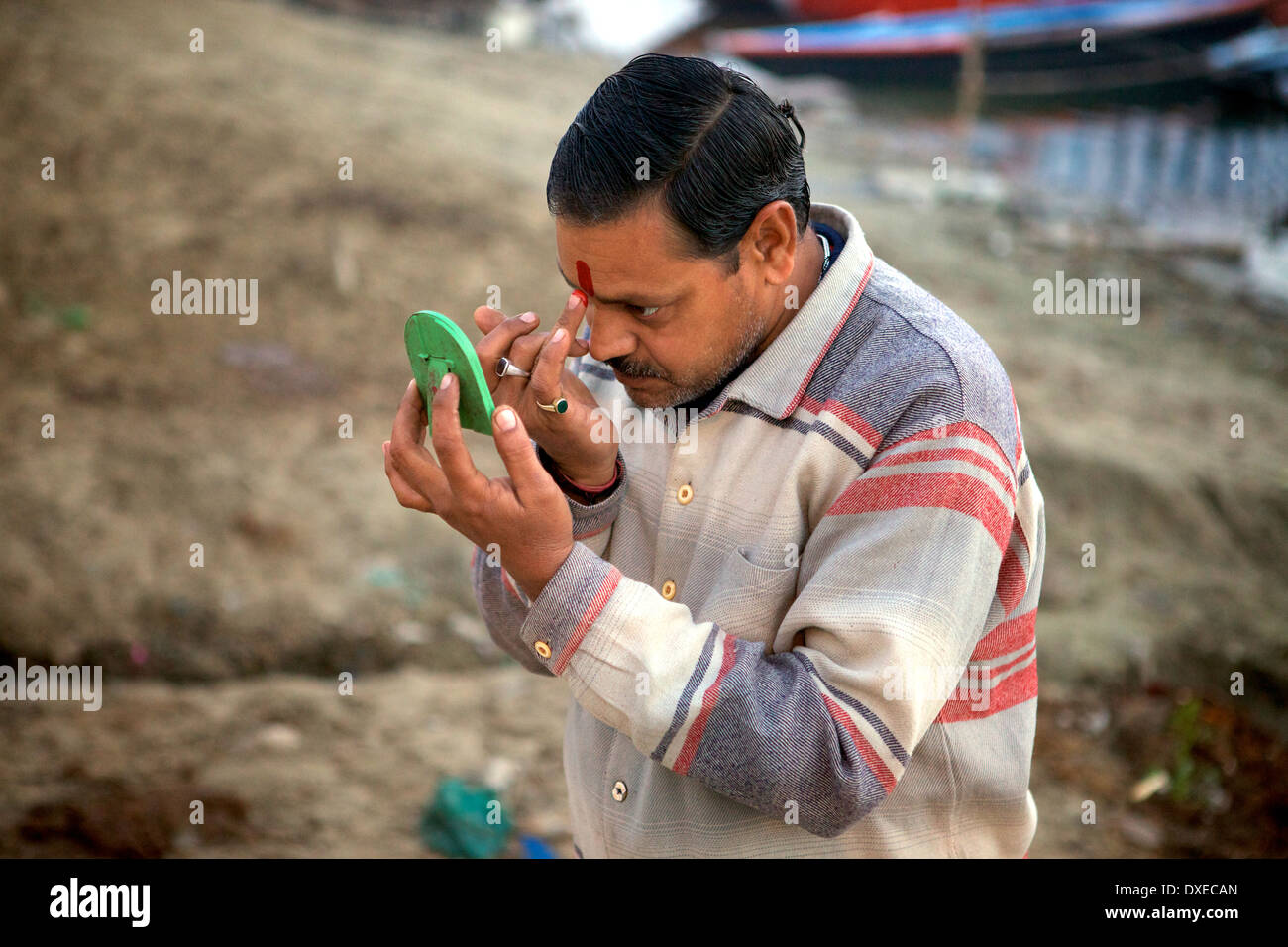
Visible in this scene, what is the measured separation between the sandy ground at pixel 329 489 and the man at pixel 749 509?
97.5 inches

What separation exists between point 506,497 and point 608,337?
40 cm

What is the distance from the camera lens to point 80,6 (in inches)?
442

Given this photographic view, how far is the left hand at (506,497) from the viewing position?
4.95 ft

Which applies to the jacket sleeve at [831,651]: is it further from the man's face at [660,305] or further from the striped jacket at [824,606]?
the man's face at [660,305]

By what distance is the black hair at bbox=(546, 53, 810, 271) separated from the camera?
65.3 inches

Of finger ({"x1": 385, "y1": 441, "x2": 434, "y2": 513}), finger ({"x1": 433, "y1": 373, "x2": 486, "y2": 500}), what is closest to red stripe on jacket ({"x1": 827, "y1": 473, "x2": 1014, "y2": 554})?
finger ({"x1": 433, "y1": 373, "x2": 486, "y2": 500})

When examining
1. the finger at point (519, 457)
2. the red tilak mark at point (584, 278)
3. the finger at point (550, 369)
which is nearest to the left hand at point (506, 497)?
the finger at point (519, 457)

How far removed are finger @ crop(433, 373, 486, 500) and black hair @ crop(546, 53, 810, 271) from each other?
15.2 inches

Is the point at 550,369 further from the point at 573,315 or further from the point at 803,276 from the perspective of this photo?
the point at 803,276

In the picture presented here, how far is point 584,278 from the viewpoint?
1.78 meters

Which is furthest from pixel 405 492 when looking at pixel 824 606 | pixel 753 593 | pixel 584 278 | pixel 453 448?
pixel 824 606

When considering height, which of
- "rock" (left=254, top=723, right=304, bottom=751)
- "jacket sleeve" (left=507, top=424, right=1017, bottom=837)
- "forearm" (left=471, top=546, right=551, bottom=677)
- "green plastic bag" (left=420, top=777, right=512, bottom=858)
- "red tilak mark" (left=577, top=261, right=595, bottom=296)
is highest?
"red tilak mark" (left=577, top=261, right=595, bottom=296)

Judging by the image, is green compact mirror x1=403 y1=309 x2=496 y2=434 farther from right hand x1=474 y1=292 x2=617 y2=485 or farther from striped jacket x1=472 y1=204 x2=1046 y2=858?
striped jacket x1=472 y1=204 x2=1046 y2=858
